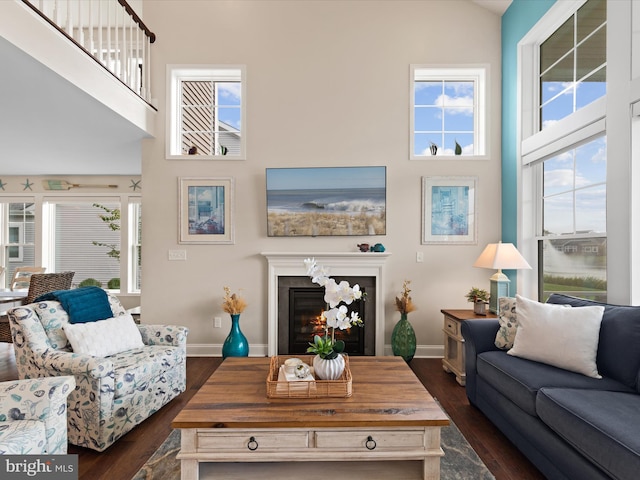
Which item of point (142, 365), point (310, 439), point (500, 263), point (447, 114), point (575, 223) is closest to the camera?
point (310, 439)

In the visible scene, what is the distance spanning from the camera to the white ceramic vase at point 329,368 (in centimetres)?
189

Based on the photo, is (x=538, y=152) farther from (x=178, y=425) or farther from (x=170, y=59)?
(x=170, y=59)

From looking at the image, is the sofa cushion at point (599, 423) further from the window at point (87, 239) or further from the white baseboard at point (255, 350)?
the window at point (87, 239)

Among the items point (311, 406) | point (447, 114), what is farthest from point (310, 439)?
point (447, 114)

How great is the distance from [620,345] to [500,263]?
1252mm

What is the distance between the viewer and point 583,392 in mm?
1746

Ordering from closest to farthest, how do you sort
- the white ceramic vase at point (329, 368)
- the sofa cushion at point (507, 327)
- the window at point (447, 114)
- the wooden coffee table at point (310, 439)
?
1. the wooden coffee table at point (310, 439)
2. the white ceramic vase at point (329, 368)
3. the sofa cushion at point (507, 327)
4. the window at point (447, 114)

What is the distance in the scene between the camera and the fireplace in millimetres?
3838

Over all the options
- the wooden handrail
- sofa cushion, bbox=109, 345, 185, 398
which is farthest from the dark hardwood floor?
the wooden handrail

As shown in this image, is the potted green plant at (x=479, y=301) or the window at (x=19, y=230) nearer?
the potted green plant at (x=479, y=301)

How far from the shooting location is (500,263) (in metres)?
3.14

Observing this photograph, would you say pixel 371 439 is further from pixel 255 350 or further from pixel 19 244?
pixel 19 244

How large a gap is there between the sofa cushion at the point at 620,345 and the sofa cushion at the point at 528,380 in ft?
0.20

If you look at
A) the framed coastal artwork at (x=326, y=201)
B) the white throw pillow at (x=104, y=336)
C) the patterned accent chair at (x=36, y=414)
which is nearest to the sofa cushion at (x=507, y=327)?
the framed coastal artwork at (x=326, y=201)
